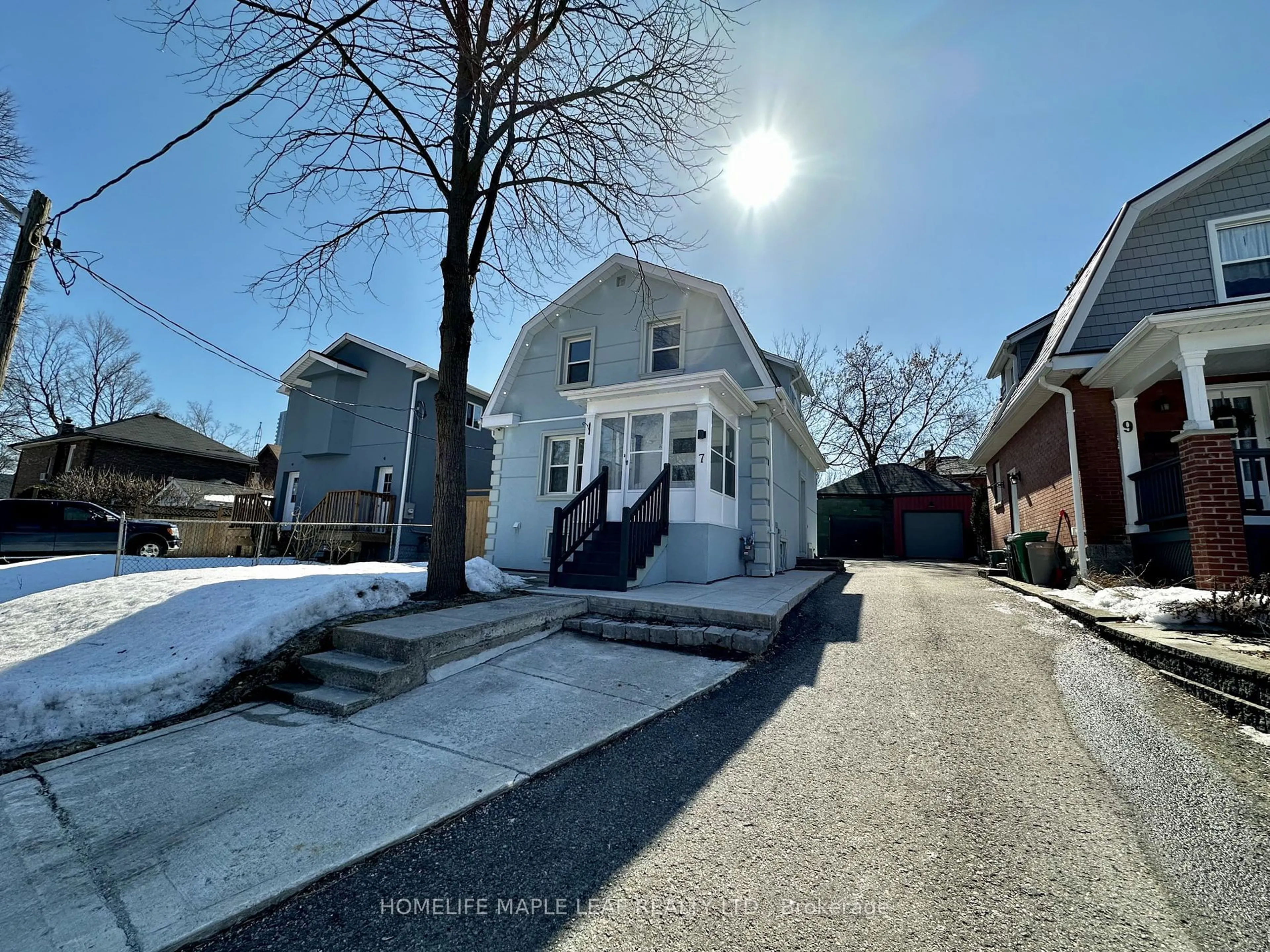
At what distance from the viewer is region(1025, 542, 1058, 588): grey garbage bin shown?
8.38m

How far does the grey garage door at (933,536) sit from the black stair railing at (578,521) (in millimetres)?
19054

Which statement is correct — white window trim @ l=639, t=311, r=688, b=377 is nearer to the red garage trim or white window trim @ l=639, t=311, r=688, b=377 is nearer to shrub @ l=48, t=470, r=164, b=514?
shrub @ l=48, t=470, r=164, b=514

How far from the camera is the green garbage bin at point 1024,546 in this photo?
8781 millimetres

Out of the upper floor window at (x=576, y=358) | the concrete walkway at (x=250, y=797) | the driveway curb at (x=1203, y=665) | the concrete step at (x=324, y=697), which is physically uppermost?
the upper floor window at (x=576, y=358)

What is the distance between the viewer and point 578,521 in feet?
26.3

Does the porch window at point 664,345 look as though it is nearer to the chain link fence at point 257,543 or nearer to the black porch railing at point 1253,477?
the chain link fence at point 257,543

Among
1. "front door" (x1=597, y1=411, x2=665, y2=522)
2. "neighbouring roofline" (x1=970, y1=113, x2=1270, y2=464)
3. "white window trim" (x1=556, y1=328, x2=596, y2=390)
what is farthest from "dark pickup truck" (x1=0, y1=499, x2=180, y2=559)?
"neighbouring roofline" (x1=970, y1=113, x2=1270, y2=464)

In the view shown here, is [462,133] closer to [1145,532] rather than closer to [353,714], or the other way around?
[353,714]

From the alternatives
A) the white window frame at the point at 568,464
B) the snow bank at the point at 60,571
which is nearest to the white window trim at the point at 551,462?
the white window frame at the point at 568,464

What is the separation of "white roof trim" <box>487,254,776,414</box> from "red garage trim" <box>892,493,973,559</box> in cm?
1603

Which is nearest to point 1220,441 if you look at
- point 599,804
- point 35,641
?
point 599,804

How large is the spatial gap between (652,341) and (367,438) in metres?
11.4

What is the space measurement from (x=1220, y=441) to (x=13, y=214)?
12.8m

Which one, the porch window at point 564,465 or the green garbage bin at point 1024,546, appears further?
the porch window at point 564,465
